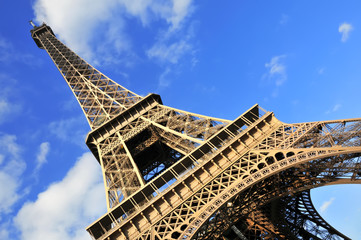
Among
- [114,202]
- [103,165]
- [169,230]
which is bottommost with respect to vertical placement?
[169,230]

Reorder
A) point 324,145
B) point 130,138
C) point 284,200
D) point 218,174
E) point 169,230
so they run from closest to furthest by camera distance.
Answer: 1. point 324,145
2. point 169,230
3. point 218,174
4. point 284,200
5. point 130,138

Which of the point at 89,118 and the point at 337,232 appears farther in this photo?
the point at 89,118

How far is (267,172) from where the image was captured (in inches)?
561

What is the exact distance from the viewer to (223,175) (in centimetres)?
1585

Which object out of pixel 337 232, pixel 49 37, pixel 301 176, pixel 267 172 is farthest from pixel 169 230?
pixel 49 37

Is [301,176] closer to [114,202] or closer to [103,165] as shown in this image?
[114,202]

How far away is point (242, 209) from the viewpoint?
15.4m

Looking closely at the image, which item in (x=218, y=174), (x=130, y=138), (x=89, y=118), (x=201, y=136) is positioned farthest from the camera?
(x=89, y=118)

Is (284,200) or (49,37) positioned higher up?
(49,37)

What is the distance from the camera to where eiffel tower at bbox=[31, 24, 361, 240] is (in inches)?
547

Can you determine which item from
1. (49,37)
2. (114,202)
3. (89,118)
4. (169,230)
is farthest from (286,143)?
(49,37)

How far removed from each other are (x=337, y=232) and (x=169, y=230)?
486 inches

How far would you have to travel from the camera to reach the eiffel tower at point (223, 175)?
13.9 metres

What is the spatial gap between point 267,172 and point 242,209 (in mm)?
2675
